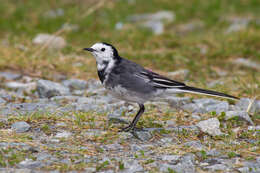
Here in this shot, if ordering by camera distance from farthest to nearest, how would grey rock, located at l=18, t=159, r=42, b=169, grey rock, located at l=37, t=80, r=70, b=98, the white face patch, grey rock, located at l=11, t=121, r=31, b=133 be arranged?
grey rock, located at l=37, t=80, r=70, b=98
the white face patch
grey rock, located at l=11, t=121, r=31, b=133
grey rock, located at l=18, t=159, r=42, b=169

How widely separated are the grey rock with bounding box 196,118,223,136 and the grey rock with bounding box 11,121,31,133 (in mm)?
1713

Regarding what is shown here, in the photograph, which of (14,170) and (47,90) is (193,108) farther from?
(14,170)

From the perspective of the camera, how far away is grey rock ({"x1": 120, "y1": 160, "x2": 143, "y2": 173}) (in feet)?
11.4

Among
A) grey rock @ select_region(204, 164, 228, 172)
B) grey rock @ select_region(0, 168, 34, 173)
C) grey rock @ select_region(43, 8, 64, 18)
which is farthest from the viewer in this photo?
grey rock @ select_region(43, 8, 64, 18)

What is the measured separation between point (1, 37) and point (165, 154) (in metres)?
6.10

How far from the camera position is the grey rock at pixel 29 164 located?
3428mm

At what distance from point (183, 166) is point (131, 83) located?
120 cm

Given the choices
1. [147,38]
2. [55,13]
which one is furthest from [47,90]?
[55,13]

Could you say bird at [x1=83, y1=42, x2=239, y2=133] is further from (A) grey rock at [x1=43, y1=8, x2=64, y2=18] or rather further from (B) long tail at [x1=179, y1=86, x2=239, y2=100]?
(A) grey rock at [x1=43, y1=8, x2=64, y2=18]

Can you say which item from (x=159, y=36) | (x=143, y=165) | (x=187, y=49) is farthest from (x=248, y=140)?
(x=159, y=36)

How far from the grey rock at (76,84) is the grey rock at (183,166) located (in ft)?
10.2

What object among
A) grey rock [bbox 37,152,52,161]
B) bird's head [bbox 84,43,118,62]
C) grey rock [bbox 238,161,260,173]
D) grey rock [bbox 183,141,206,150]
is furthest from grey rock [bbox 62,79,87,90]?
grey rock [bbox 238,161,260,173]

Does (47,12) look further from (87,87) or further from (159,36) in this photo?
(87,87)

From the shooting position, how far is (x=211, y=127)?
4.50m
